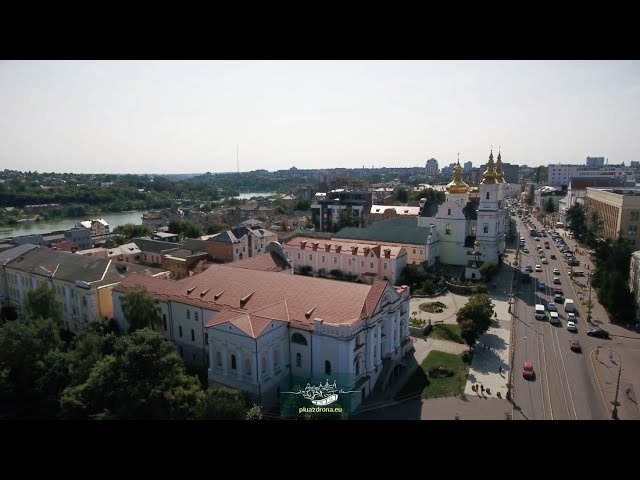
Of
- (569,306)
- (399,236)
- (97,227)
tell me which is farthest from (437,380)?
(97,227)

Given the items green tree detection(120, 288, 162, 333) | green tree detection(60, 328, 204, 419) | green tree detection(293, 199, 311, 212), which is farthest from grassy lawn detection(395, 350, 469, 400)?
green tree detection(293, 199, 311, 212)

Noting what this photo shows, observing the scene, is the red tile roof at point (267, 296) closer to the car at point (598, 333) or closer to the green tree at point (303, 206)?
the car at point (598, 333)

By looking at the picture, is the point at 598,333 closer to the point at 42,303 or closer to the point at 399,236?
the point at 399,236

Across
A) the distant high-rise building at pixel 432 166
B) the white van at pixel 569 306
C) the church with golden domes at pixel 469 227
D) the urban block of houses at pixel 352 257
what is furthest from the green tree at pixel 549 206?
the distant high-rise building at pixel 432 166


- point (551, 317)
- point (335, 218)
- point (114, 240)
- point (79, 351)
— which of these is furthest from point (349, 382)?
point (335, 218)

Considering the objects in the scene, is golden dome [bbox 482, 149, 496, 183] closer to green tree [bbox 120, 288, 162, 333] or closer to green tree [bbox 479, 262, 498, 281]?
green tree [bbox 479, 262, 498, 281]

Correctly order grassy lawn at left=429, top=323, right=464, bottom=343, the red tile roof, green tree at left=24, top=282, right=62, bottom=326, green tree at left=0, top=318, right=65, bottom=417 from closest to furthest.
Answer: the red tile roof, green tree at left=0, top=318, right=65, bottom=417, grassy lawn at left=429, top=323, right=464, bottom=343, green tree at left=24, top=282, right=62, bottom=326
